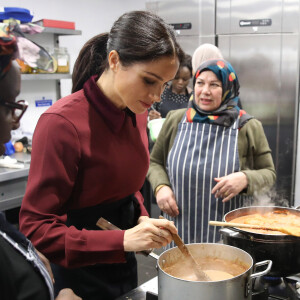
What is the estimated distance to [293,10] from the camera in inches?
139

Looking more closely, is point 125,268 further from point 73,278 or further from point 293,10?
point 293,10

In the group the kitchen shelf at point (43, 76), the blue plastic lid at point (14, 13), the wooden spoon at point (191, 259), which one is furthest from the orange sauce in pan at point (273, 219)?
the blue plastic lid at point (14, 13)

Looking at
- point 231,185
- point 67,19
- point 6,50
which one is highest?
point 67,19

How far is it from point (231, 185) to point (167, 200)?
0.32 metres

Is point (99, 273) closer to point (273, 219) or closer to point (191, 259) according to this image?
point (191, 259)

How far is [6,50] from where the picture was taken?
2.24ft

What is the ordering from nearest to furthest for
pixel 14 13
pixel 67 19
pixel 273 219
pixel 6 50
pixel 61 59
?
pixel 6 50 → pixel 273 219 → pixel 14 13 → pixel 61 59 → pixel 67 19

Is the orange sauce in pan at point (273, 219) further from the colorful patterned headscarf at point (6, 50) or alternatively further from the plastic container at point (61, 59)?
the plastic container at point (61, 59)

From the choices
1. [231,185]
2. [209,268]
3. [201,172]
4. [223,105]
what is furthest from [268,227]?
[223,105]

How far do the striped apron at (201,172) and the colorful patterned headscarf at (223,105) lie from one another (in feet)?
0.10

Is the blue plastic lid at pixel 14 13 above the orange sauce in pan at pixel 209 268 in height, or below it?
above

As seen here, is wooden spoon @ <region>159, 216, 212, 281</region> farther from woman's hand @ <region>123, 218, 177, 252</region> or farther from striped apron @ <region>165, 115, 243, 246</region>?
striped apron @ <region>165, 115, 243, 246</region>

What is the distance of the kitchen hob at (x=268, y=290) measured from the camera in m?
1.11

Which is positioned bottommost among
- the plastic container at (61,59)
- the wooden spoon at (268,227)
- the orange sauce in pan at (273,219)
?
the orange sauce in pan at (273,219)
